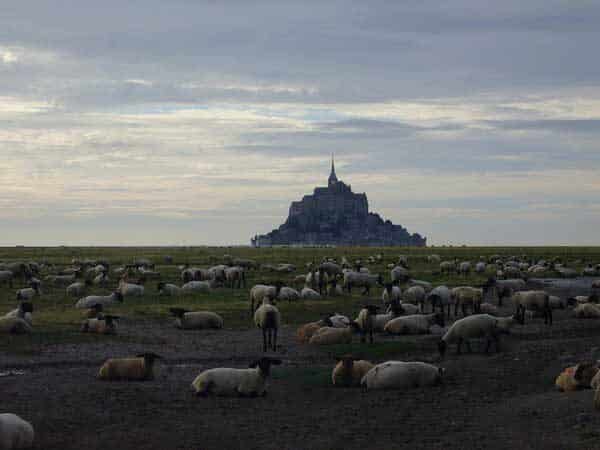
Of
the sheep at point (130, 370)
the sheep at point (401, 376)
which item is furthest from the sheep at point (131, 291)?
the sheep at point (401, 376)

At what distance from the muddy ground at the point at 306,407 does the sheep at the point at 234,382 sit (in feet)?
1.25

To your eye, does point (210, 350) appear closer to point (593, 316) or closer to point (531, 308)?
point (531, 308)

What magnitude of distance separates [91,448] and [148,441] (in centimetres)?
87

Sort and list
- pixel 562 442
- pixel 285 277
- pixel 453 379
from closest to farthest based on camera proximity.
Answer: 1. pixel 562 442
2. pixel 453 379
3. pixel 285 277

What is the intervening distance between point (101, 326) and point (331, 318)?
7314 mm

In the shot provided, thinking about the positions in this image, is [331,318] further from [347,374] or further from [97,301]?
[97,301]

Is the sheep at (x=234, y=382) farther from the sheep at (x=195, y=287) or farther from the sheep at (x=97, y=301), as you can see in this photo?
the sheep at (x=195, y=287)

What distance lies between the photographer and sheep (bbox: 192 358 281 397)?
16.5 m

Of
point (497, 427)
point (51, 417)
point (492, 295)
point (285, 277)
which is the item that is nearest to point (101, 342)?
point (51, 417)

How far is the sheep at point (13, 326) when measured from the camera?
25.9 metres

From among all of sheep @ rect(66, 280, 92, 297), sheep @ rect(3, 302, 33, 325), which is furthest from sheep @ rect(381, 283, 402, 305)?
sheep @ rect(66, 280, 92, 297)

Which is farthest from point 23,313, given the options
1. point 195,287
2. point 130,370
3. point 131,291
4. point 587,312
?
point 587,312

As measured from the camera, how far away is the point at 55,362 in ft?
68.4

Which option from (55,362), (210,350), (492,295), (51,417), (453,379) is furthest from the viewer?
(492,295)
